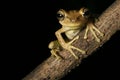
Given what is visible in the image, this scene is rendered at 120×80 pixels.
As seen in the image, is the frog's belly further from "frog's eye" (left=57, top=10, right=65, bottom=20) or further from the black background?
the black background

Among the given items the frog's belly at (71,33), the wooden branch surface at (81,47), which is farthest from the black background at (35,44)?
the wooden branch surface at (81,47)

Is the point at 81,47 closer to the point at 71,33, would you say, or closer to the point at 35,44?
the point at 71,33

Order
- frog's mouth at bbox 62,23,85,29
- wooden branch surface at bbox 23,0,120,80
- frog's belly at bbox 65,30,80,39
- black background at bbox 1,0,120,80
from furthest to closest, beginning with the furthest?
black background at bbox 1,0,120,80 → frog's belly at bbox 65,30,80,39 → frog's mouth at bbox 62,23,85,29 → wooden branch surface at bbox 23,0,120,80

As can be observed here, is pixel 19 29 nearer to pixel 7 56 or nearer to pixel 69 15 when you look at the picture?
pixel 7 56

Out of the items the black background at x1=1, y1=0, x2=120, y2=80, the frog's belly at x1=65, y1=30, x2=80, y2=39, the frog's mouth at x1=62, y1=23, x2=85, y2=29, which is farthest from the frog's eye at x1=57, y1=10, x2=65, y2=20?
the black background at x1=1, y1=0, x2=120, y2=80

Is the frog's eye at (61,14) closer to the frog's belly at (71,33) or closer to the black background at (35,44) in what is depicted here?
the frog's belly at (71,33)
